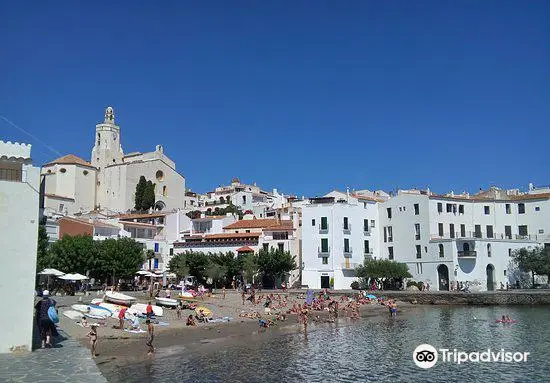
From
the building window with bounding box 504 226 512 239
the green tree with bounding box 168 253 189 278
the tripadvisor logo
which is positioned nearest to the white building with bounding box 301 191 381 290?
the green tree with bounding box 168 253 189 278

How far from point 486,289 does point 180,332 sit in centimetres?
4262

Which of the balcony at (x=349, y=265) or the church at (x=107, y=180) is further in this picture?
the church at (x=107, y=180)

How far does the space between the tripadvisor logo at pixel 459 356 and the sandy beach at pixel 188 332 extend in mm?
Answer: 9281

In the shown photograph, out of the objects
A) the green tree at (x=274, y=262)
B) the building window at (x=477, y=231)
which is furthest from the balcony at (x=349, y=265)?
the building window at (x=477, y=231)

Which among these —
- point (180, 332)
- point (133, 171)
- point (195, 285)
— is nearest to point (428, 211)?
point (195, 285)

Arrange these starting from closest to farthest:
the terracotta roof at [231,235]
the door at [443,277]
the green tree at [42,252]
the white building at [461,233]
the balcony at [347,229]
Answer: the green tree at [42,252]
the white building at [461,233]
the door at [443,277]
the balcony at [347,229]
the terracotta roof at [231,235]

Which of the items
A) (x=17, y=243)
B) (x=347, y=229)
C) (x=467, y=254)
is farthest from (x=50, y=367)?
(x=467, y=254)

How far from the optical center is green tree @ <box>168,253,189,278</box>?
59031mm

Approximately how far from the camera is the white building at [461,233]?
6119 centimetres

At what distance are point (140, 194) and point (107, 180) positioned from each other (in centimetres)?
1025

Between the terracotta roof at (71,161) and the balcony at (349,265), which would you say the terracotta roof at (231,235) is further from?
the terracotta roof at (71,161)

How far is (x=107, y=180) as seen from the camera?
4190 inches

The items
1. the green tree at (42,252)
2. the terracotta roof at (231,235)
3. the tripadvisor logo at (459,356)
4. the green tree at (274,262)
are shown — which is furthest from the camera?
the terracotta roof at (231,235)

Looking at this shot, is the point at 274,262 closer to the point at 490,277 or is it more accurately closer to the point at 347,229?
the point at 347,229
